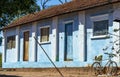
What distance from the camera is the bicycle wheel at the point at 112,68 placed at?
70.8 ft

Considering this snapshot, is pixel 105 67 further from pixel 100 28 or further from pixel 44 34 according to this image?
pixel 44 34

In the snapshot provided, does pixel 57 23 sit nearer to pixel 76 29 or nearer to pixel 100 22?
pixel 76 29

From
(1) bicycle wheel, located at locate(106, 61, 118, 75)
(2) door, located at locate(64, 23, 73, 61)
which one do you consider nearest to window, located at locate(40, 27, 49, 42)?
(2) door, located at locate(64, 23, 73, 61)

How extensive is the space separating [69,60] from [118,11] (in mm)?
5903

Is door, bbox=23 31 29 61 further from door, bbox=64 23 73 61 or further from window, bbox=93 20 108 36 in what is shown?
window, bbox=93 20 108 36

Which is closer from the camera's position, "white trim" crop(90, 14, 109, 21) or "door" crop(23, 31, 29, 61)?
"white trim" crop(90, 14, 109, 21)

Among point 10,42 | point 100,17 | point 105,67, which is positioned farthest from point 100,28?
point 10,42

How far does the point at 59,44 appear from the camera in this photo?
94.2 feet

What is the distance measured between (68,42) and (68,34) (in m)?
0.52

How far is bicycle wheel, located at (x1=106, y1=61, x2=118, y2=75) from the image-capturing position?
21.6 metres

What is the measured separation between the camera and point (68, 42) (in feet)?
91.3

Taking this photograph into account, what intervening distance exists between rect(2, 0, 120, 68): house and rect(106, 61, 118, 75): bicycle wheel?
0.47 metres

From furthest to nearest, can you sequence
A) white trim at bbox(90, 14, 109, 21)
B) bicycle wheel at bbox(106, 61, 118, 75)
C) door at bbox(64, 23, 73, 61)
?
door at bbox(64, 23, 73, 61), white trim at bbox(90, 14, 109, 21), bicycle wheel at bbox(106, 61, 118, 75)

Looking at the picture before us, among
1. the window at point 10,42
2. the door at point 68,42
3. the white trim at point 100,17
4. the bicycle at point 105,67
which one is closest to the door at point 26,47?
the window at point 10,42
